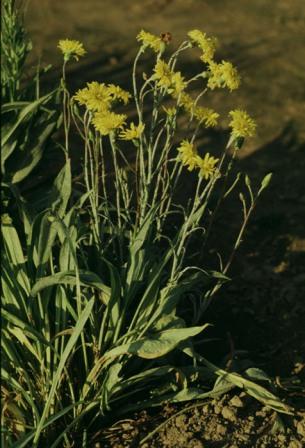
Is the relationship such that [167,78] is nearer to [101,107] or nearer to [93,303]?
[101,107]

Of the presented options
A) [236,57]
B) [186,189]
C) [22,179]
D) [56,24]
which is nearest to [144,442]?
[22,179]

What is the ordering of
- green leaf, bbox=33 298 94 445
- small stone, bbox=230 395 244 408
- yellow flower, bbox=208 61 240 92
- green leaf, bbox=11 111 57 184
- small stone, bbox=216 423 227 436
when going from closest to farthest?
green leaf, bbox=33 298 94 445 → yellow flower, bbox=208 61 240 92 → small stone, bbox=216 423 227 436 → small stone, bbox=230 395 244 408 → green leaf, bbox=11 111 57 184

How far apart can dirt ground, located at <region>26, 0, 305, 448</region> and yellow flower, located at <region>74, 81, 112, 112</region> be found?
1.25 meters

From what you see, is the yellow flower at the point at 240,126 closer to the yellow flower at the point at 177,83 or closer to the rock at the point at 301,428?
the yellow flower at the point at 177,83

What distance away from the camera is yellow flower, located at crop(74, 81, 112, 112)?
2.57 m

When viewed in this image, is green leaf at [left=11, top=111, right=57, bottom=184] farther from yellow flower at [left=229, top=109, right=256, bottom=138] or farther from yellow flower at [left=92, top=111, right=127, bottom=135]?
yellow flower at [left=229, top=109, right=256, bottom=138]

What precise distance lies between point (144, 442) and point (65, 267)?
0.78 meters

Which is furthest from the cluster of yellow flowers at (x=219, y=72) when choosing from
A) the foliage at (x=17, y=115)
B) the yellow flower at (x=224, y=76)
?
the foliage at (x=17, y=115)

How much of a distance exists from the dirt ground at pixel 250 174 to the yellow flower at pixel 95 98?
1.25 metres

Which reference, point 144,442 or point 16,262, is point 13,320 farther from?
point 144,442

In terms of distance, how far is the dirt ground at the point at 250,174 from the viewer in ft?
9.79

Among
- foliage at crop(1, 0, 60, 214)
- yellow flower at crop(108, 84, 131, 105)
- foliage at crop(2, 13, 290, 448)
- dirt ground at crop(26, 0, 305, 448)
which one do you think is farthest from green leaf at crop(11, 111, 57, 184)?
dirt ground at crop(26, 0, 305, 448)

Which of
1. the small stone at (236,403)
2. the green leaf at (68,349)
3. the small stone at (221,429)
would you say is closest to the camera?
the green leaf at (68,349)

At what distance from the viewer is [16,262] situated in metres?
2.68
